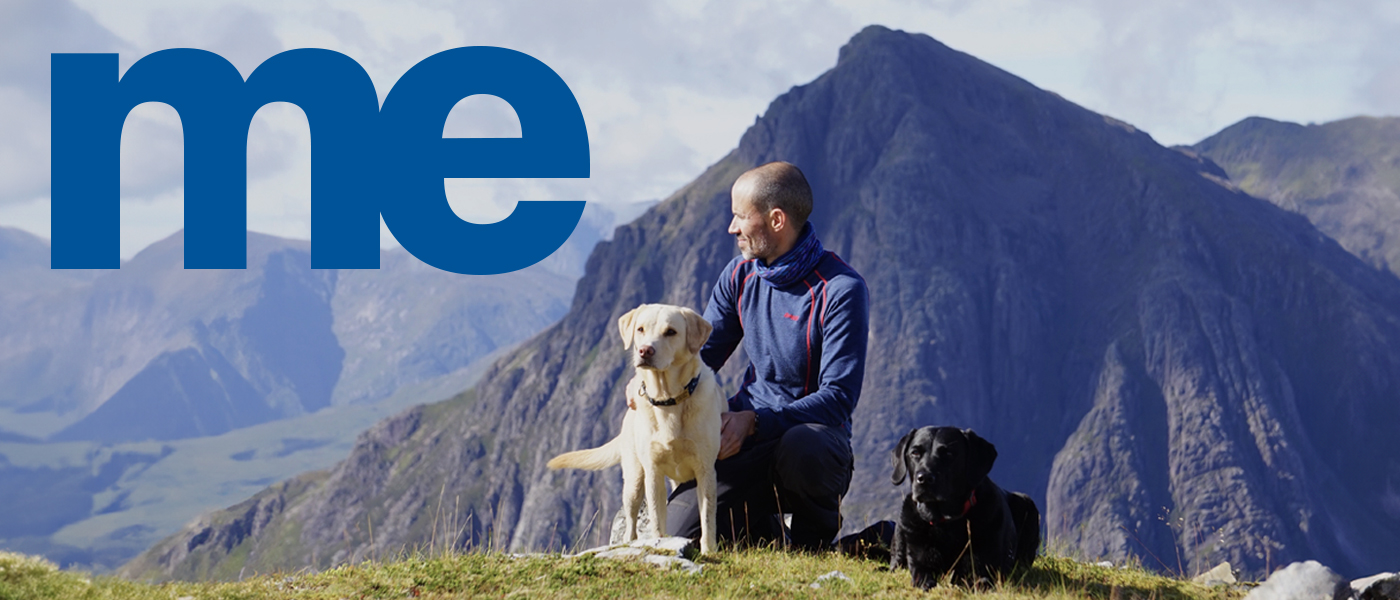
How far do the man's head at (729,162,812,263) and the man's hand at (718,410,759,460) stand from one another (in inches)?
64.5

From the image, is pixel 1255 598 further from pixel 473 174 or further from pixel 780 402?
pixel 473 174

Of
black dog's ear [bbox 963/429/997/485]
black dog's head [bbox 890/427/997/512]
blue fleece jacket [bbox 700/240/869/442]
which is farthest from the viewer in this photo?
blue fleece jacket [bbox 700/240/869/442]

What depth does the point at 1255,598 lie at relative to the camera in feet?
26.0

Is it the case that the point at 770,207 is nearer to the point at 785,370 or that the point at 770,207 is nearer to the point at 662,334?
the point at 785,370

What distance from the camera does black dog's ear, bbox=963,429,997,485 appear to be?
809 centimetres

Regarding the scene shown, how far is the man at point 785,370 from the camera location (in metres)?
9.58

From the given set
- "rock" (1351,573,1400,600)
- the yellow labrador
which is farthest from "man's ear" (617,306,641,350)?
"rock" (1351,573,1400,600)

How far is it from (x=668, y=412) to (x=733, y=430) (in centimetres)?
81

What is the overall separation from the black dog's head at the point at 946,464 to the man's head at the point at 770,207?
2582 mm

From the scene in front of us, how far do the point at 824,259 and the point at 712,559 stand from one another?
3212 mm

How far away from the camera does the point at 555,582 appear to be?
26.5 ft

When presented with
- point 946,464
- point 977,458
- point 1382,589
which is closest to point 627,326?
point 946,464

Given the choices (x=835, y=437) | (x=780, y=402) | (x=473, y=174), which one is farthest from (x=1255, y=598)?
(x=473, y=174)

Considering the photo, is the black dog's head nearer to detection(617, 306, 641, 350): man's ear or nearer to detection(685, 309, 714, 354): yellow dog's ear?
detection(685, 309, 714, 354): yellow dog's ear
